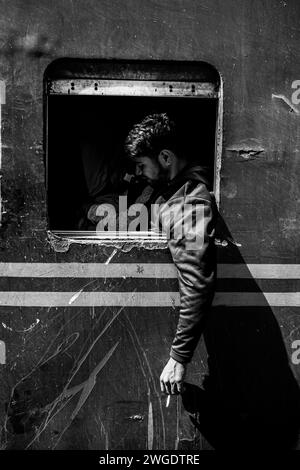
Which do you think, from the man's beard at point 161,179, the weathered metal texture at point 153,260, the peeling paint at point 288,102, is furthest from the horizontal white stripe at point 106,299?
the peeling paint at point 288,102

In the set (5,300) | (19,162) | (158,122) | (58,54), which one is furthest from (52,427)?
(58,54)

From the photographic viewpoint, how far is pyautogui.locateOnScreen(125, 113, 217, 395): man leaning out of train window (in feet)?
9.27

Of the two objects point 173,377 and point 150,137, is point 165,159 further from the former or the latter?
point 173,377

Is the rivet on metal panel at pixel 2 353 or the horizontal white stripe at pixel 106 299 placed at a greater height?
the horizontal white stripe at pixel 106 299

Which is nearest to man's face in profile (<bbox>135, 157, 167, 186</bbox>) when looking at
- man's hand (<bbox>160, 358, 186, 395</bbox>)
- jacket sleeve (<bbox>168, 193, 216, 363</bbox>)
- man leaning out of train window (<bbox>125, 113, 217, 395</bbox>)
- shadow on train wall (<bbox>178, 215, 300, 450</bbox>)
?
man leaning out of train window (<bbox>125, 113, 217, 395</bbox>)

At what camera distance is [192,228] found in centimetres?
285

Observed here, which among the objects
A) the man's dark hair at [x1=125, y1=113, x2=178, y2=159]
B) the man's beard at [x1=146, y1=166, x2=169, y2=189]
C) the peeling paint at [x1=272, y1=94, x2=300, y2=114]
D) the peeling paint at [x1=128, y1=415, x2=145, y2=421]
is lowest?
the peeling paint at [x1=128, y1=415, x2=145, y2=421]

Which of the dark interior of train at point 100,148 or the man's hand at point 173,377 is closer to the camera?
the man's hand at point 173,377

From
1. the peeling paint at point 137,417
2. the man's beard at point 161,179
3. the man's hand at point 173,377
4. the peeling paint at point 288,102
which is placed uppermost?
the peeling paint at point 288,102

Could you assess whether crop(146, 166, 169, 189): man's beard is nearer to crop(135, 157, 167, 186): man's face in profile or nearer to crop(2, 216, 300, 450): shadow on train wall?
crop(135, 157, 167, 186): man's face in profile

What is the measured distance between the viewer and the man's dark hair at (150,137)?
307cm

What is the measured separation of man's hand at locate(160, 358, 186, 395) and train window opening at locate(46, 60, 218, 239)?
787 mm

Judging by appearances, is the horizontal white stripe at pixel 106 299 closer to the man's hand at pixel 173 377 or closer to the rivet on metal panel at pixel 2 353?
the rivet on metal panel at pixel 2 353

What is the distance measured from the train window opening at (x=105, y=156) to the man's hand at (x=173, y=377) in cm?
79
